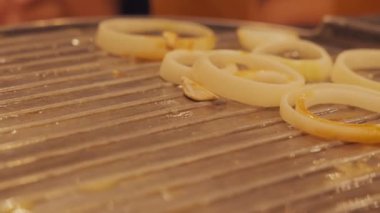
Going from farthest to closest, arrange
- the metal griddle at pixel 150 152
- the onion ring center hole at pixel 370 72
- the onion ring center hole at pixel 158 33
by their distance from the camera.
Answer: the onion ring center hole at pixel 158 33 < the onion ring center hole at pixel 370 72 < the metal griddle at pixel 150 152

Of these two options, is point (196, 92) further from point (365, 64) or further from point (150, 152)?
point (365, 64)

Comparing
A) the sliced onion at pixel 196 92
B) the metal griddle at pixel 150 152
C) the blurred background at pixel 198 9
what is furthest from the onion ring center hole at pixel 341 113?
the blurred background at pixel 198 9

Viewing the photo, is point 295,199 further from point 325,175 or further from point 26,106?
point 26,106

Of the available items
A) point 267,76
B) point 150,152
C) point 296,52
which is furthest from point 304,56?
point 150,152

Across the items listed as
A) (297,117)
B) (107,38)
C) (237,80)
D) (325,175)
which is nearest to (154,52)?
(107,38)

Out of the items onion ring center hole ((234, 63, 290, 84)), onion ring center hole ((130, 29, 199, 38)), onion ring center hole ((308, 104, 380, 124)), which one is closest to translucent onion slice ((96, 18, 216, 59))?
onion ring center hole ((130, 29, 199, 38))

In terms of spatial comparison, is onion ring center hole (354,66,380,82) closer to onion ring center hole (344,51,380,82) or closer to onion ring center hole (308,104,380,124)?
onion ring center hole (344,51,380,82)

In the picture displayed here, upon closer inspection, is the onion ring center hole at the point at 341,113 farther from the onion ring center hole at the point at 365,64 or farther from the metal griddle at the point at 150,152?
the onion ring center hole at the point at 365,64
